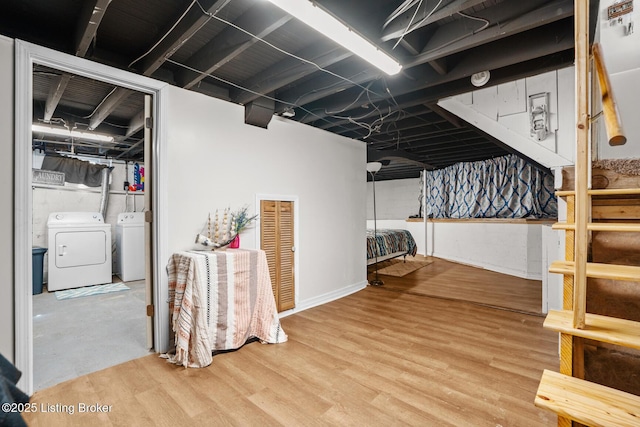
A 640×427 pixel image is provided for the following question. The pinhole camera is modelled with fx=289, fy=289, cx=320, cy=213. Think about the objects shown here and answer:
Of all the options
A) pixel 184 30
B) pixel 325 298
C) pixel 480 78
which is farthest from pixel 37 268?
pixel 480 78

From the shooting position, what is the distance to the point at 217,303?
7.76ft

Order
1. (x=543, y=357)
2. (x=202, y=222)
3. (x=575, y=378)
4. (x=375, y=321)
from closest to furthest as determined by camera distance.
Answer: (x=575, y=378) → (x=543, y=357) → (x=202, y=222) → (x=375, y=321)

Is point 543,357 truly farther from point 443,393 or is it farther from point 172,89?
point 172,89

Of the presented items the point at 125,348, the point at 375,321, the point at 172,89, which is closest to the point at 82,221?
the point at 125,348

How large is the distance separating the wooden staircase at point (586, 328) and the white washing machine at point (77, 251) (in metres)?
5.72

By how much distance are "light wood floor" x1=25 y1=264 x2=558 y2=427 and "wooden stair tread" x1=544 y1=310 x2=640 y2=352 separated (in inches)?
30.6

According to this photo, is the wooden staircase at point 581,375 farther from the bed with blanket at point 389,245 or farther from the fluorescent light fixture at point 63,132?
the fluorescent light fixture at point 63,132

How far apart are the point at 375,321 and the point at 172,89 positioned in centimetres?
302

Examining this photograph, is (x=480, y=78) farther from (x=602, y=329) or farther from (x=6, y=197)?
(x=6, y=197)

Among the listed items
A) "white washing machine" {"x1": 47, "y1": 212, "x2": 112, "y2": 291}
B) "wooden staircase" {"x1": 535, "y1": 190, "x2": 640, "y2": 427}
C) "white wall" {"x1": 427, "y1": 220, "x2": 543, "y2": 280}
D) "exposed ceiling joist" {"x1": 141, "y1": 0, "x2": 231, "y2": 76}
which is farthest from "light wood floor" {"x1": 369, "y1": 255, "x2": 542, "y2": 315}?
"white washing machine" {"x1": 47, "y1": 212, "x2": 112, "y2": 291}

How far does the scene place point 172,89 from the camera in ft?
8.30

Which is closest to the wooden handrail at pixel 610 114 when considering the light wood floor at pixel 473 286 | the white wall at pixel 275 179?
the white wall at pixel 275 179

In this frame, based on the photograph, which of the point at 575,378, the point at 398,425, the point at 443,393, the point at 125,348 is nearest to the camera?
the point at 575,378

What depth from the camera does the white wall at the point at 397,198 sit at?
28.1 ft
